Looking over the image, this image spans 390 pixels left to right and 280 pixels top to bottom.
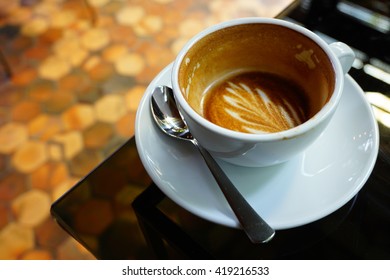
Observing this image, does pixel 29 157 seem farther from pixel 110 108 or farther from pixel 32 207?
pixel 110 108

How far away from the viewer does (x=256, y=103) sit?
57 centimetres

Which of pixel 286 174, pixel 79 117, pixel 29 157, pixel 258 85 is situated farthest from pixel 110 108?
pixel 286 174

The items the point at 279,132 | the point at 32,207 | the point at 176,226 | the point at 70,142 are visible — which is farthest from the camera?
the point at 70,142

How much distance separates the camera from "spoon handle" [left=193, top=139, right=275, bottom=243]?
1.47 ft

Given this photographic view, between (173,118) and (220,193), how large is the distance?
13 cm

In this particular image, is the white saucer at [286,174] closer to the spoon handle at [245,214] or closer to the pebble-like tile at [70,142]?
the spoon handle at [245,214]

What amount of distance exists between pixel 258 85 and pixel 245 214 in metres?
0.21

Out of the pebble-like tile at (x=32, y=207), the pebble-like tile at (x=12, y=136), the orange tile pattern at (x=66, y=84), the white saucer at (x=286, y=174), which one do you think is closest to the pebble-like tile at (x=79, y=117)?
the orange tile pattern at (x=66, y=84)

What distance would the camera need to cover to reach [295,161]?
1.67 ft

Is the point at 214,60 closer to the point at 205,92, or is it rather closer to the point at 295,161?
the point at 205,92

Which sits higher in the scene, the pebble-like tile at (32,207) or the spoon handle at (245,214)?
the spoon handle at (245,214)

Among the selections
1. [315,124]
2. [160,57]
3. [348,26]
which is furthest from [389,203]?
[160,57]

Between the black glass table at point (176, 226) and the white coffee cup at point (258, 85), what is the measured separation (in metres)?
0.13

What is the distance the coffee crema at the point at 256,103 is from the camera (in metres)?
0.54
